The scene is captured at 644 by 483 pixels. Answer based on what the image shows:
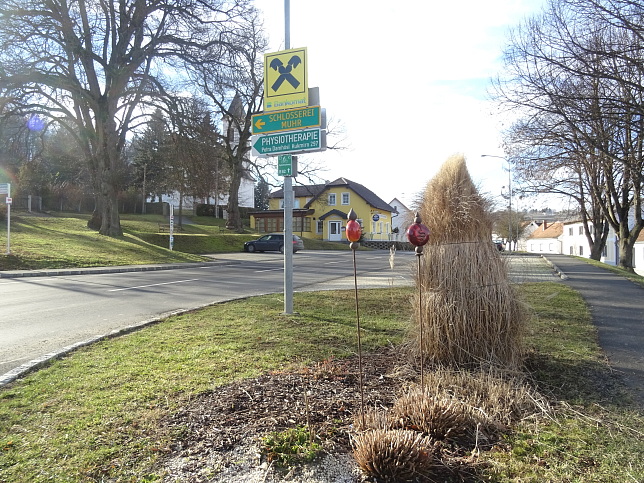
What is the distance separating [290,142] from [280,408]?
5.17 metres

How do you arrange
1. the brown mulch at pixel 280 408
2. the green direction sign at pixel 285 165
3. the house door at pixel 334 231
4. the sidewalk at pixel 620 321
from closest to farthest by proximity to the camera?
the brown mulch at pixel 280 408, the sidewalk at pixel 620 321, the green direction sign at pixel 285 165, the house door at pixel 334 231

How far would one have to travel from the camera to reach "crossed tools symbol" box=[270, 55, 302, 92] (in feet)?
24.3

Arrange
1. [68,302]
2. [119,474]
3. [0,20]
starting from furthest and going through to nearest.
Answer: [0,20], [68,302], [119,474]

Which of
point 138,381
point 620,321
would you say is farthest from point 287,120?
point 620,321

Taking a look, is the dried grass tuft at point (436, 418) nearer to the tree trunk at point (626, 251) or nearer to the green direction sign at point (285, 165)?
the green direction sign at point (285, 165)

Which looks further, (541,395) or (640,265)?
(640,265)

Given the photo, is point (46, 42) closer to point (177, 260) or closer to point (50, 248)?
point (50, 248)

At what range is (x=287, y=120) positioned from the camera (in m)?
7.55

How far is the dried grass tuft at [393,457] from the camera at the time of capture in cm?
242

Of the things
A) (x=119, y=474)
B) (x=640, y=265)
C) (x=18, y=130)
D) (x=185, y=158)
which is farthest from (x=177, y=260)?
(x=640, y=265)

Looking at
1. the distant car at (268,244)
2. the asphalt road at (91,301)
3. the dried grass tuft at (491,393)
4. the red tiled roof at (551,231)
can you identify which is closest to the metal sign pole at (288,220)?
the asphalt road at (91,301)

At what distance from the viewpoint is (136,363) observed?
15.1 feet

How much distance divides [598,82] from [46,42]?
2035 cm

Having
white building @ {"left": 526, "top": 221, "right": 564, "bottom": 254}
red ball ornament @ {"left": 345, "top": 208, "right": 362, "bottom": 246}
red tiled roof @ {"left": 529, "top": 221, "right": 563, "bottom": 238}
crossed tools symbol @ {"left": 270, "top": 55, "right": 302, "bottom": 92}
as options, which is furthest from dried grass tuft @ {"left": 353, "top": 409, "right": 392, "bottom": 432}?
red tiled roof @ {"left": 529, "top": 221, "right": 563, "bottom": 238}
